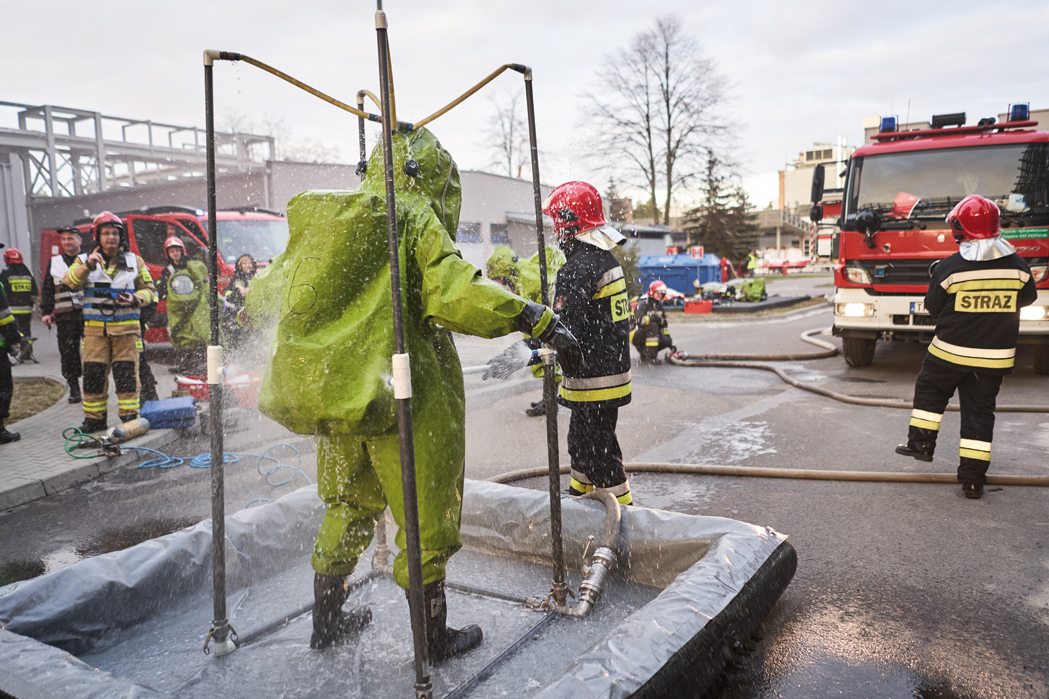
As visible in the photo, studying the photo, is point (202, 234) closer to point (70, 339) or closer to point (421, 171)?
point (70, 339)

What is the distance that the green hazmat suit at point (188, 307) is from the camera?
8172 mm

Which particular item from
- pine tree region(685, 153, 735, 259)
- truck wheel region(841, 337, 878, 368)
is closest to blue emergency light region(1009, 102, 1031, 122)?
truck wheel region(841, 337, 878, 368)

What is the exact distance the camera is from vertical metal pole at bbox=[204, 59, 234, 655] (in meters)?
2.52

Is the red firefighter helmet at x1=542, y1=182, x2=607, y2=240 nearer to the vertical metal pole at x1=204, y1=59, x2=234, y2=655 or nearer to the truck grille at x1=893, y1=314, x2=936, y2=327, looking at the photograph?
the vertical metal pole at x1=204, y1=59, x2=234, y2=655

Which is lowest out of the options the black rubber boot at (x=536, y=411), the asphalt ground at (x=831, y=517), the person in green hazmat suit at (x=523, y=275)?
the asphalt ground at (x=831, y=517)

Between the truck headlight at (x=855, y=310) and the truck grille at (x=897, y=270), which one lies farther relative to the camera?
the truck headlight at (x=855, y=310)

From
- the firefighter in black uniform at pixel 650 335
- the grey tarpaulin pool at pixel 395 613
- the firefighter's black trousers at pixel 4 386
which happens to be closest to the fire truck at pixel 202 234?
the firefighter's black trousers at pixel 4 386

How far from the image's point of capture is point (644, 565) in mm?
3412

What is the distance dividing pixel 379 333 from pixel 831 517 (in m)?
3.20

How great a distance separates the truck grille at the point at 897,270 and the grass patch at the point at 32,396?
9.82 m

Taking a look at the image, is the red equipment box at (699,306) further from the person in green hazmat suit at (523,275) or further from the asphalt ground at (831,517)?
the person in green hazmat suit at (523,275)

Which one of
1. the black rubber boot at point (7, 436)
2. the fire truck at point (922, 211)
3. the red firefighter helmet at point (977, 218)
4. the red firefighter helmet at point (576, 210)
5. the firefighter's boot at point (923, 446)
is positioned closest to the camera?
the red firefighter helmet at point (576, 210)

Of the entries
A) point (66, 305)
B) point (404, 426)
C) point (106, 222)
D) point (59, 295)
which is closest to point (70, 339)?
point (66, 305)

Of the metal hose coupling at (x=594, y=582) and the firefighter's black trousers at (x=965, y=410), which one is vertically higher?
the firefighter's black trousers at (x=965, y=410)
